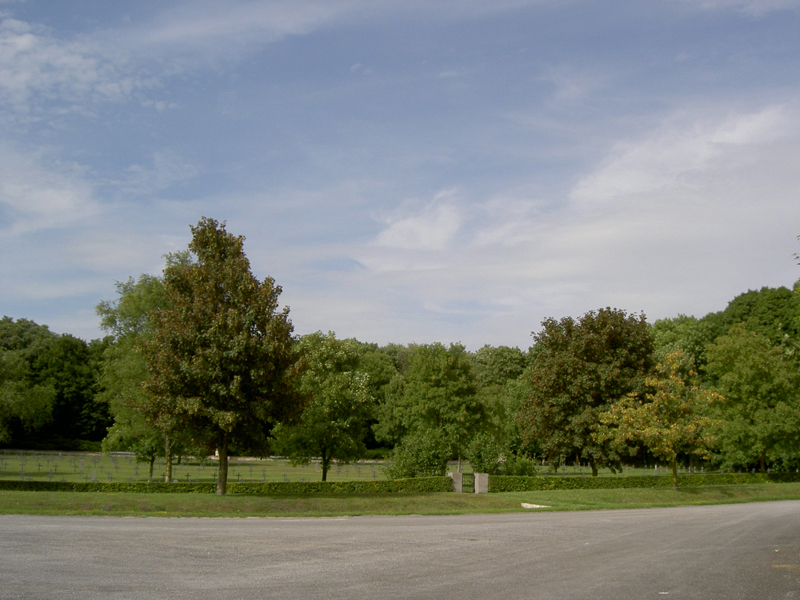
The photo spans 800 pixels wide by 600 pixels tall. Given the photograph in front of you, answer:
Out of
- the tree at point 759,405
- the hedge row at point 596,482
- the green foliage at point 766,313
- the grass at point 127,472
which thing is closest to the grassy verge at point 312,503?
the hedge row at point 596,482

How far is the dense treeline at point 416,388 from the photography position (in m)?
27.9

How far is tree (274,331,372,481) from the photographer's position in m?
41.4

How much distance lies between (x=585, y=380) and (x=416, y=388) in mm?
20678

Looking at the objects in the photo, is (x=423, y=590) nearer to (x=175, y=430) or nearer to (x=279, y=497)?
(x=279, y=497)

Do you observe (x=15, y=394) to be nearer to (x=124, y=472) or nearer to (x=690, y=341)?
(x=124, y=472)

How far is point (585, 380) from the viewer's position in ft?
136

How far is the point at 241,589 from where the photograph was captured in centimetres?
947

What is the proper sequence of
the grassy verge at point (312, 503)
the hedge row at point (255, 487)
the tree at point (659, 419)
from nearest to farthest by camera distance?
the grassy verge at point (312, 503), the hedge row at point (255, 487), the tree at point (659, 419)

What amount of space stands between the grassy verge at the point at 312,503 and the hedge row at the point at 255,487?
10.1 feet

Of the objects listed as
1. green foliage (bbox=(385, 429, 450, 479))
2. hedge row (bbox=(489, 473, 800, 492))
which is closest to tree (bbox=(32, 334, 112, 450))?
green foliage (bbox=(385, 429, 450, 479))

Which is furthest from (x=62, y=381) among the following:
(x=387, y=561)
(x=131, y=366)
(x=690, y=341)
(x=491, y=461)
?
(x=387, y=561)

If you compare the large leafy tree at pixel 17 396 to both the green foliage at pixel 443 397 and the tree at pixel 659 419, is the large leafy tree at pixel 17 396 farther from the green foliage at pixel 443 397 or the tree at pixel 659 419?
the tree at pixel 659 419

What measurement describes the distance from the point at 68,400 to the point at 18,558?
8693cm

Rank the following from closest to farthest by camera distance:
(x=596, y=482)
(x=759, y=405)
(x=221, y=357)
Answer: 1. (x=221, y=357)
2. (x=596, y=482)
3. (x=759, y=405)
